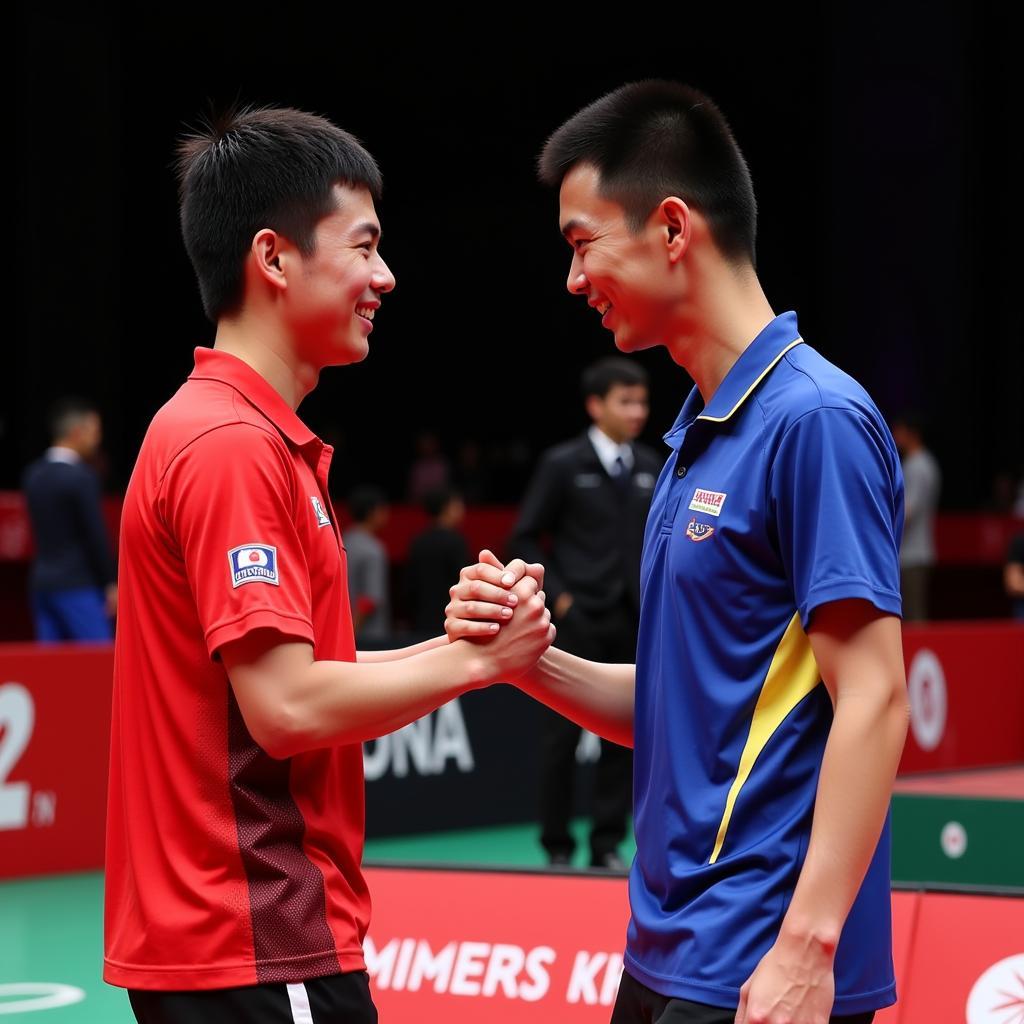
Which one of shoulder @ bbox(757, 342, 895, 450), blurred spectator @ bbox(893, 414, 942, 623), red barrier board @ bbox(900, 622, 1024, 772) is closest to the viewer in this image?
shoulder @ bbox(757, 342, 895, 450)

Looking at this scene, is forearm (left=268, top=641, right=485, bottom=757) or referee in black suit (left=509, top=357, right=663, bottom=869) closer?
forearm (left=268, top=641, right=485, bottom=757)

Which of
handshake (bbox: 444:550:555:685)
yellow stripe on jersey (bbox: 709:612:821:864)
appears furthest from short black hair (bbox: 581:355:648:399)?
yellow stripe on jersey (bbox: 709:612:821:864)

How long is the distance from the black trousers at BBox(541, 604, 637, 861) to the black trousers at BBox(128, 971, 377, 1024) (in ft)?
15.6

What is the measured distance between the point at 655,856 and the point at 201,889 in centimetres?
61

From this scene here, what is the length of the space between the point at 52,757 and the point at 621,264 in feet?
18.5

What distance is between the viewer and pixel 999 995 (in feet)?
11.9

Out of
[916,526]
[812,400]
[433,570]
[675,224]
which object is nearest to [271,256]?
[675,224]

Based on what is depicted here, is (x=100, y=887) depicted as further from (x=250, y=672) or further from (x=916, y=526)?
(x=916, y=526)

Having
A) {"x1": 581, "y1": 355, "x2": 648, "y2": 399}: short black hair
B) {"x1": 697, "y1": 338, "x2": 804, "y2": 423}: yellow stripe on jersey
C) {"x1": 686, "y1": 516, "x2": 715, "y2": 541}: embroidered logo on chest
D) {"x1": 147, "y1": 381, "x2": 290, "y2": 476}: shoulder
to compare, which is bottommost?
{"x1": 686, "y1": 516, "x2": 715, "y2": 541}: embroidered logo on chest

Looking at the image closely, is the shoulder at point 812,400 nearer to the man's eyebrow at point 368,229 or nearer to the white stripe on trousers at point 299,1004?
the man's eyebrow at point 368,229

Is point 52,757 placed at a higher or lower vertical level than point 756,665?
lower

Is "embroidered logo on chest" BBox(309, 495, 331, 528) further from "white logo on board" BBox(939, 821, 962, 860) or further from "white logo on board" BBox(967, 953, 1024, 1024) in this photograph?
"white logo on board" BBox(939, 821, 962, 860)

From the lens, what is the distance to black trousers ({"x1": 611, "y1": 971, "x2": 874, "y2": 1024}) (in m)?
2.16

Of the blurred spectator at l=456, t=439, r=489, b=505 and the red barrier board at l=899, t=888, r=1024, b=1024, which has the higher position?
the blurred spectator at l=456, t=439, r=489, b=505
